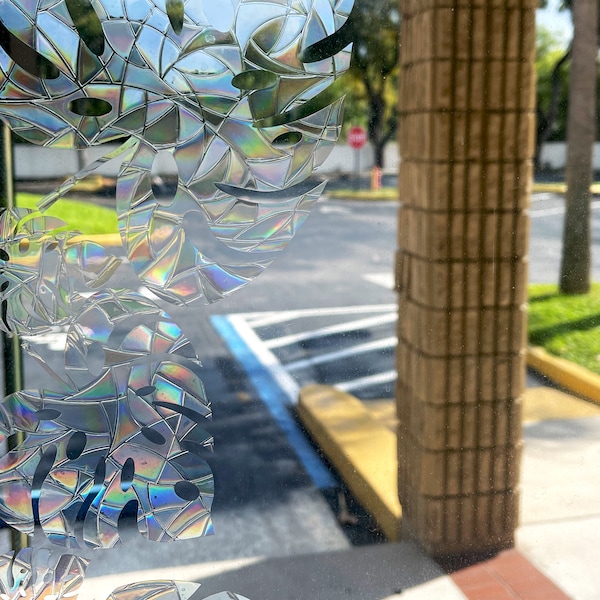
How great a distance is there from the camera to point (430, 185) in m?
1.92

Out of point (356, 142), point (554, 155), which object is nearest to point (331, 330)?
point (356, 142)

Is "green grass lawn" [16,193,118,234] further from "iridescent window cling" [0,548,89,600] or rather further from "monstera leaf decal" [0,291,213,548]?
"iridescent window cling" [0,548,89,600]

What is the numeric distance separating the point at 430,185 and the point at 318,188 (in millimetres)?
262

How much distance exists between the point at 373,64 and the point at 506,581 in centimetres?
135

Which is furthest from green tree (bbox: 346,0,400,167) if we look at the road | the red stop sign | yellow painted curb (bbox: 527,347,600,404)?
yellow painted curb (bbox: 527,347,600,404)

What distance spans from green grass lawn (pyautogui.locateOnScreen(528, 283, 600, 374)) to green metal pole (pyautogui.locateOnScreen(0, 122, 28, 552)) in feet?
4.14

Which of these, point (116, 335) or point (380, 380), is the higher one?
point (116, 335)

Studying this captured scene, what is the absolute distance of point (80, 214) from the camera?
6.18 ft

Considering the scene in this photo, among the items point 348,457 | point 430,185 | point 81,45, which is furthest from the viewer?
point 348,457

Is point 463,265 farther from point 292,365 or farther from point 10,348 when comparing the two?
point 10,348

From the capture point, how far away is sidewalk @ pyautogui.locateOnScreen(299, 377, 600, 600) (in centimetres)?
Result: 207

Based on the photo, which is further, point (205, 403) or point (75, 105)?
point (205, 403)

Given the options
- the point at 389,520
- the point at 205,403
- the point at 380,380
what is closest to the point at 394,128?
the point at 380,380

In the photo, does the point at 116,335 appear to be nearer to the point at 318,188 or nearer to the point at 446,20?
the point at 318,188
